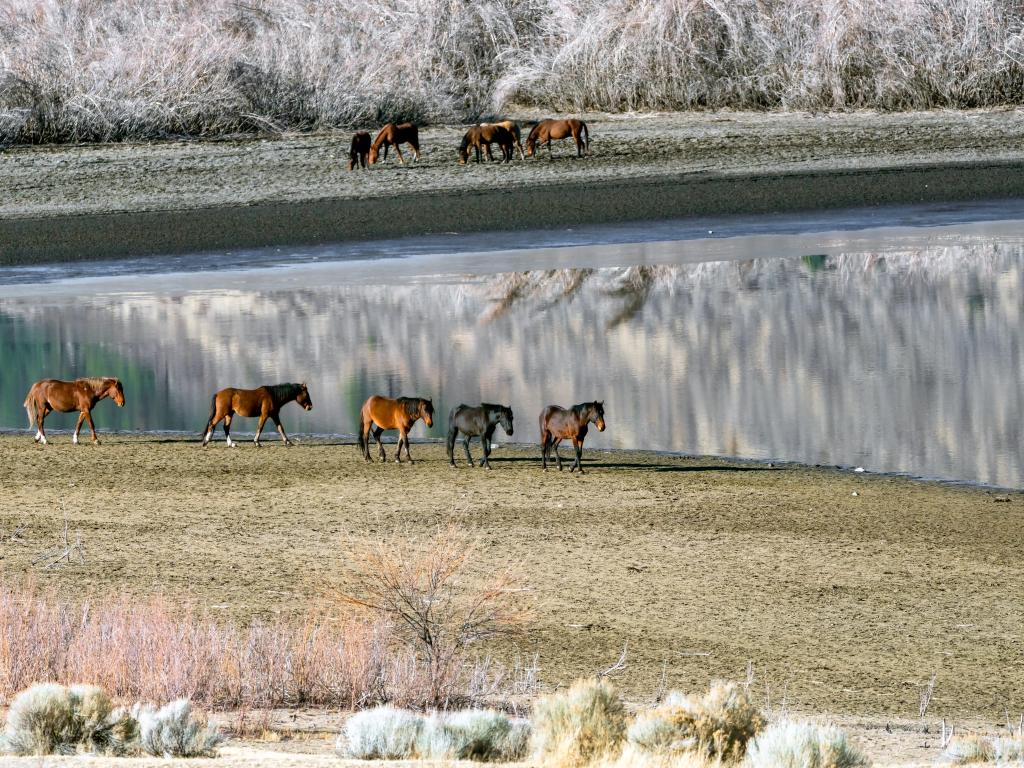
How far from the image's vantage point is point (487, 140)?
31.9m

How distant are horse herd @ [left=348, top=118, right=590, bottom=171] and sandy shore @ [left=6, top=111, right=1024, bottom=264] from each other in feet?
0.88

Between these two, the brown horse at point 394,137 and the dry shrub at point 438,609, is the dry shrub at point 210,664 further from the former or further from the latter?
the brown horse at point 394,137

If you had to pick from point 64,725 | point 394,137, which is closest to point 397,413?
point 64,725

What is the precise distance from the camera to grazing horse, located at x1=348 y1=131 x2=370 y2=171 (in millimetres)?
31109

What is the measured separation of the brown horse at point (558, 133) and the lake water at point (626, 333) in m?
4.59

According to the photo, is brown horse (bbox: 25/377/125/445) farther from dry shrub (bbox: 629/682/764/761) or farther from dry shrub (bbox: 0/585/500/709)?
dry shrub (bbox: 629/682/764/761)

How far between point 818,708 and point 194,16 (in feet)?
113

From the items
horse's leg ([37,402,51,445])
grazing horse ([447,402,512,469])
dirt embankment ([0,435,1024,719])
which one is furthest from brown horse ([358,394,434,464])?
horse's leg ([37,402,51,445])

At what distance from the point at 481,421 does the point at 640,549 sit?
271 cm

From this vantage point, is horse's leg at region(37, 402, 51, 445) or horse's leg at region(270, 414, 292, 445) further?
horse's leg at region(37, 402, 51, 445)

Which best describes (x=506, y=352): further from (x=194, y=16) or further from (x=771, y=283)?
(x=194, y=16)

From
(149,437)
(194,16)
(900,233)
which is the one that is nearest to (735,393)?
(149,437)

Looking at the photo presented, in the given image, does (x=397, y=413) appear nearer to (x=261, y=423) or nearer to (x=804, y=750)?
(x=261, y=423)

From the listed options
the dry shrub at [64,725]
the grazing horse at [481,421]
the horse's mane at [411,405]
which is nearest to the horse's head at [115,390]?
the horse's mane at [411,405]
